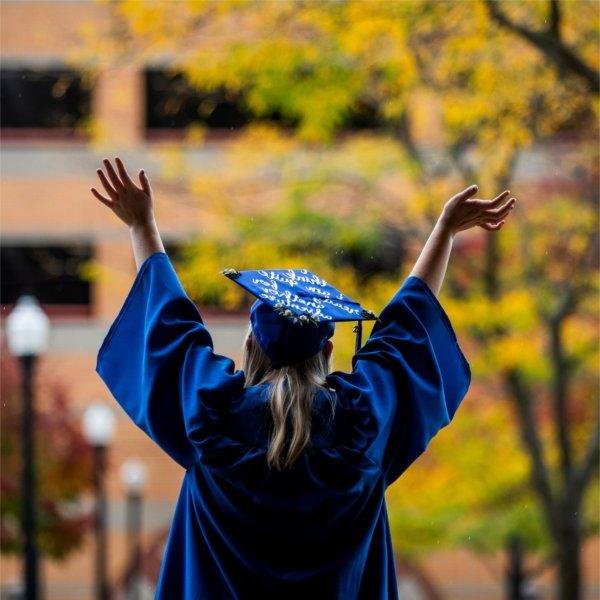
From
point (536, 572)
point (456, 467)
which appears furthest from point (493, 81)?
point (536, 572)

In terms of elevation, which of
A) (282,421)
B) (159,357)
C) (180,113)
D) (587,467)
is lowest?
(587,467)

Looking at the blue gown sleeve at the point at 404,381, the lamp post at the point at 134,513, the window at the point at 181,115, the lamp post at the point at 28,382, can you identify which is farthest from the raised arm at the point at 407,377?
the lamp post at the point at 134,513

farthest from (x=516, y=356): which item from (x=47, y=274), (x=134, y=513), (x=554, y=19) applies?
(x=134, y=513)

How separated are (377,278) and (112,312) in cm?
856

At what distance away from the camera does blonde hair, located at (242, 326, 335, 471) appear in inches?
99.5

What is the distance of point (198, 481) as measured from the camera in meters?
2.62

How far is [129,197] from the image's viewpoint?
288cm

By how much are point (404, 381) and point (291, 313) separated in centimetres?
26

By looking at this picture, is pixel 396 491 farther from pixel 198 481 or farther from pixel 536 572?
pixel 198 481

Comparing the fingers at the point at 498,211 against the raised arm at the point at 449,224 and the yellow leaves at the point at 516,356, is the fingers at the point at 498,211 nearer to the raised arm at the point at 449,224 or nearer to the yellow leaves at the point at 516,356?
the raised arm at the point at 449,224

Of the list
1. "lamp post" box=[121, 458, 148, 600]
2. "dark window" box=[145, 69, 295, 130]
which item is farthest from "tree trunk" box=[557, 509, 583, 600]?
"lamp post" box=[121, 458, 148, 600]

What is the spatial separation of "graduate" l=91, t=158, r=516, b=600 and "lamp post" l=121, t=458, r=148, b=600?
1722cm

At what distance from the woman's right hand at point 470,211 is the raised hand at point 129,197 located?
60 centimetres

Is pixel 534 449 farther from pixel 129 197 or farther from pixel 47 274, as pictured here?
pixel 129 197
